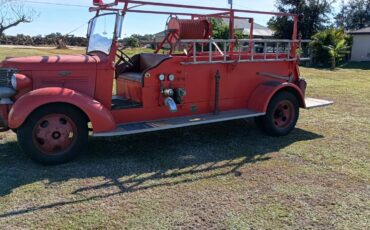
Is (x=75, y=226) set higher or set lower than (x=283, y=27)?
lower

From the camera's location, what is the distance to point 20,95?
16.8 ft

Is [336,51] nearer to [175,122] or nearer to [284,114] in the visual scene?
[284,114]

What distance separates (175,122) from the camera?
18.8 feet

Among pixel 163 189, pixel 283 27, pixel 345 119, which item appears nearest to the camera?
pixel 163 189

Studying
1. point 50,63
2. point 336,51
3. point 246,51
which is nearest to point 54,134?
point 50,63

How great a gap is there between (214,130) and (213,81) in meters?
1.06

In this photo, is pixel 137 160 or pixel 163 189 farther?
pixel 137 160

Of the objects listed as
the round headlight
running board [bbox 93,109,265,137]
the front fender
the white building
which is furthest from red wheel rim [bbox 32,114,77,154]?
the white building

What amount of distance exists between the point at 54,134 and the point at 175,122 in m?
1.66

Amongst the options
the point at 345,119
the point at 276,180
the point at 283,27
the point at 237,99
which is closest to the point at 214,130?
the point at 237,99

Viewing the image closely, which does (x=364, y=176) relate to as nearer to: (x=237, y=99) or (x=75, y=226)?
(x=237, y=99)

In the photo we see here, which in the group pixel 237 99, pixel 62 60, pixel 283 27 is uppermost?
pixel 283 27

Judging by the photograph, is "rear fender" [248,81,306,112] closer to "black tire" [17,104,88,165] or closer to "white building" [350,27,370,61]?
"black tire" [17,104,88,165]

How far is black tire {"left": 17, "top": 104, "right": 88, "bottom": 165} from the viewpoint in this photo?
4.83m
